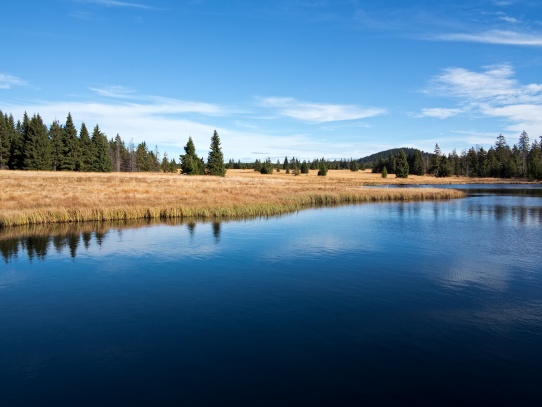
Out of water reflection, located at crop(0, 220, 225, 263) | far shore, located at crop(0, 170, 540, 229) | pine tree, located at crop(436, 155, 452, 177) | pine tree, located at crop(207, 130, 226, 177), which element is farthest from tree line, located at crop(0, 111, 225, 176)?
pine tree, located at crop(436, 155, 452, 177)

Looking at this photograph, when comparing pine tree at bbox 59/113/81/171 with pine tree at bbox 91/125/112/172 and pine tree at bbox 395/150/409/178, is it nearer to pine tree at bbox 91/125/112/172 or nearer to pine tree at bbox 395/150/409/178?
pine tree at bbox 91/125/112/172

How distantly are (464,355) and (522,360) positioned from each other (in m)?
1.35

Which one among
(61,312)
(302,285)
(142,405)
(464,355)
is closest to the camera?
(142,405)

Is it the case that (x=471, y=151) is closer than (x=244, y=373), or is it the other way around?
(x=244, y=373)

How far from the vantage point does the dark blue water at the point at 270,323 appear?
8.31 metres

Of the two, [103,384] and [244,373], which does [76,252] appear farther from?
[244,373]

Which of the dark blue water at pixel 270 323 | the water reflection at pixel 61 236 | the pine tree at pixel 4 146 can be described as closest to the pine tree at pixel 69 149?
the pine tree at pixel 4 146

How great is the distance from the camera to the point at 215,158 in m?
83.8

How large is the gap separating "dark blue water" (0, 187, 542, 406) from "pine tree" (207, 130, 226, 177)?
61.4 meters

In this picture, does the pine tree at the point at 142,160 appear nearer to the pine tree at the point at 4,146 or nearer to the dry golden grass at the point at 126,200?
the pine tree at the point at 4,146

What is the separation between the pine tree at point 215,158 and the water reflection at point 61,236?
5253 cm

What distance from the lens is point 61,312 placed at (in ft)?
41.8

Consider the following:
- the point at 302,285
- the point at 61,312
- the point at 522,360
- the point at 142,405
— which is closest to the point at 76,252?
the point at 61,312

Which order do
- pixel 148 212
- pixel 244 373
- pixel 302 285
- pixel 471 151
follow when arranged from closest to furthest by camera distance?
1. pixel 244 373
2. pixel 302 285
3. pixel 148 212
4. pixel 471 151
